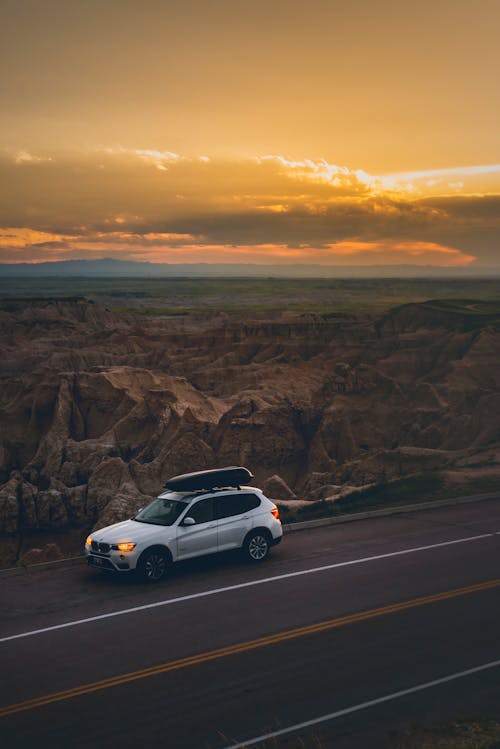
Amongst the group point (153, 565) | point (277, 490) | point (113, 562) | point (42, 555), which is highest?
point (113, 562)

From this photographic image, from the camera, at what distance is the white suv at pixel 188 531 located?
1666cm

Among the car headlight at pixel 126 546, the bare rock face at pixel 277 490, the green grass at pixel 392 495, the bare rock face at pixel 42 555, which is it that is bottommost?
the bare rock face at pixel 277 490

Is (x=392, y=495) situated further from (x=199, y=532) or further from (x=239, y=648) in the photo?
(x=239, y=648)

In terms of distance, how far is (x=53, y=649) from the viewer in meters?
13.3

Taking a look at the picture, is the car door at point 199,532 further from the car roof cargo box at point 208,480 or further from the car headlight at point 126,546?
the car headlight at point 126,546

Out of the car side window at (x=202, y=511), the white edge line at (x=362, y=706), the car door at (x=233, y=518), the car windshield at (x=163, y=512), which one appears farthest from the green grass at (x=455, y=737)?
the car windshield at (x=163, y=512)

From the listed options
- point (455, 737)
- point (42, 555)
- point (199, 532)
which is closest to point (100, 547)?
point (199, 532)

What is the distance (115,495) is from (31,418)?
59.5 feet

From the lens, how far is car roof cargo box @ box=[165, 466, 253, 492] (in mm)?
17844

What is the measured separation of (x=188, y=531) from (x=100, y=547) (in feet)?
5.64

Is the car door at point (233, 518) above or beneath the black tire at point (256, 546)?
above

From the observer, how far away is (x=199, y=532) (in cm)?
1736

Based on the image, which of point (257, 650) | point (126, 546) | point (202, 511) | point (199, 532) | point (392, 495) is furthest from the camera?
point (392, 495)

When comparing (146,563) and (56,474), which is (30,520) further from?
(146,563)
